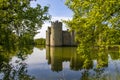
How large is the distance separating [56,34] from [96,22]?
9962 centimetres

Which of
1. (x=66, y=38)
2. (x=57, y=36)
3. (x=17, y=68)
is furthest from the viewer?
(x=66, y=38)

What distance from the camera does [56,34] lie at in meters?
112

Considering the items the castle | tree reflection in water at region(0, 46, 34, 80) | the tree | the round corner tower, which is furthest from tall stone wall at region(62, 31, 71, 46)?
tree reflection in water at region(0, 46, 34, 80)

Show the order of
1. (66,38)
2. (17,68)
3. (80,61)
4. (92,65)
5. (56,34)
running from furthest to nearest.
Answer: (66,38), (56,34), (80,61), (92,65), (17,68)

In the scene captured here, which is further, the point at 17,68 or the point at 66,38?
the point at 66,38

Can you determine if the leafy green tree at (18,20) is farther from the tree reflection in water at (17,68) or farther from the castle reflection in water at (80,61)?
the castle reflection in water at (80,61)

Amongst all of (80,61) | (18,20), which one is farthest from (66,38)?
(18,20)

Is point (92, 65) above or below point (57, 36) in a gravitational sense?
below

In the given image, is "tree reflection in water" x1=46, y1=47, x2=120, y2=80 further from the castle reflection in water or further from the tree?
the tree

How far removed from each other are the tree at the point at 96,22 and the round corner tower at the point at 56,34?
96429 mm

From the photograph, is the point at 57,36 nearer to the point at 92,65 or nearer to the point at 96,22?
the point at 92,65

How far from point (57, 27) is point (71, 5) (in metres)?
96.3

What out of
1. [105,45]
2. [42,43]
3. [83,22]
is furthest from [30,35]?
[42,43]

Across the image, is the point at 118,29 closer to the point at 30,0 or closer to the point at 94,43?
the point at 94,43
